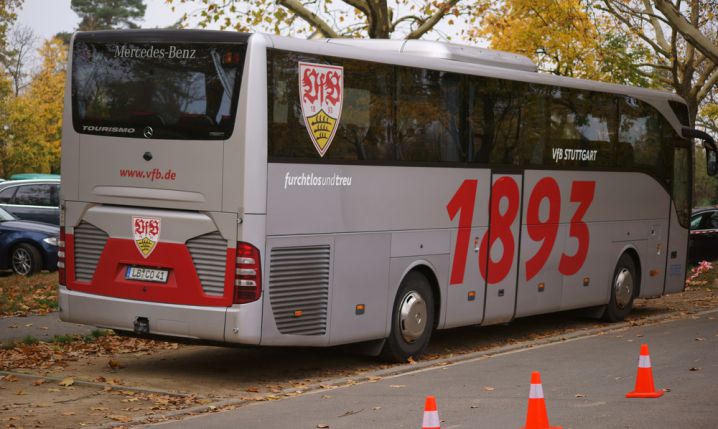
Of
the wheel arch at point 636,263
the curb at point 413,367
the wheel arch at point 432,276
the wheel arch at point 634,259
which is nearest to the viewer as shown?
the curb at point 413,367

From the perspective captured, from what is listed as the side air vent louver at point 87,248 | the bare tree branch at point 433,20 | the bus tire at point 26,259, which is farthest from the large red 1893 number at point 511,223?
the bus tire at point 26,259

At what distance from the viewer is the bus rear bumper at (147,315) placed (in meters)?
11.4

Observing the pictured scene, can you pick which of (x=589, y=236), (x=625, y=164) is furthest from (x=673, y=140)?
(x=589, y=236)

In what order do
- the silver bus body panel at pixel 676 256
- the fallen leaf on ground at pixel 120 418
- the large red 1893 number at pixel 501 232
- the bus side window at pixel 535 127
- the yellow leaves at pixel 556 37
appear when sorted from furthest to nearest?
1. the yellow leaves at pixel 556 37
2. the silver bus body panel at pixel 676 256
3. the bus side window at pixel 535 127
4. the large red 1893 number at pixel 501 232
5. the fallen leaf on ground at pixel 120 418

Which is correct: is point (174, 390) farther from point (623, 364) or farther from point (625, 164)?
point (625, 164)

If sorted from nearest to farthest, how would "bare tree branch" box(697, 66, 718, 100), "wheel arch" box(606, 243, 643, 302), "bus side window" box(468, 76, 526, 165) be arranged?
"bus side window" box(468, 76, 526, 165) < "wheel arch" box(606, 243, 643, 302) < "bare tree branch" box(697, 66, 718, 100)

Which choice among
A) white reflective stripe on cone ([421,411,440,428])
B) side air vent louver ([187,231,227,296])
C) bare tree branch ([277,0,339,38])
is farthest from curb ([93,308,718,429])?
bare tree branch ([277,0,339,38])

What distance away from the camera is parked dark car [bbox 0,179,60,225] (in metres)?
26.2

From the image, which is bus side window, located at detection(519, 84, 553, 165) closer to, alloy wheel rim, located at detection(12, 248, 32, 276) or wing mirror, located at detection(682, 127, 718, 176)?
wing mirror, located at detection(682, 127, 718, 176)

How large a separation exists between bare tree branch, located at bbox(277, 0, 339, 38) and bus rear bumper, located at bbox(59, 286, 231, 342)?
1201 centimetres

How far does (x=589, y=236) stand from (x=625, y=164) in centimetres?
158

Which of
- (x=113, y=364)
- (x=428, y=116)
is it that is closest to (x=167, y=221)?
(x=113, y=364)

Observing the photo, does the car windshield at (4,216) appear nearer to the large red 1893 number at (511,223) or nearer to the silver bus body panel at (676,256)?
the large red 1893 number at (511,223)

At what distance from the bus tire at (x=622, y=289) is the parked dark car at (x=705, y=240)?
1134cm
